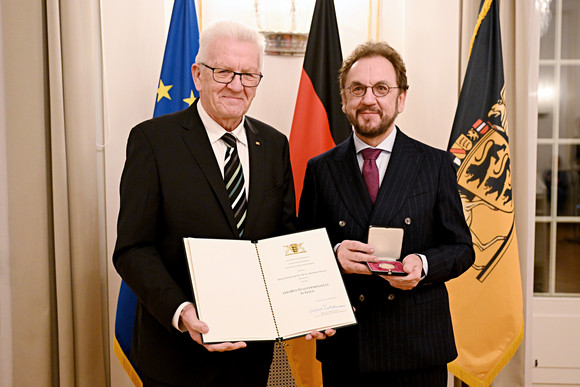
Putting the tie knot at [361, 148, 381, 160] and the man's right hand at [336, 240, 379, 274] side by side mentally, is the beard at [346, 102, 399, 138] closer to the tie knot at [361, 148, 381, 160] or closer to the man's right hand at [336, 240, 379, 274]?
the tie knot at [361, 148, 381, 160]

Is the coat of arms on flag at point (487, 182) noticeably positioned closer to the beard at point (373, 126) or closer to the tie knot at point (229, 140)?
the beard at point (373, 126)

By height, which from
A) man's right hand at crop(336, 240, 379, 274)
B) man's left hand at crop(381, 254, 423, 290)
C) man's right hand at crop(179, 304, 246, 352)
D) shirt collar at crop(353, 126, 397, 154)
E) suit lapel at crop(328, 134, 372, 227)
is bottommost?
man's right hand at crop(179, 304, 246, 352)

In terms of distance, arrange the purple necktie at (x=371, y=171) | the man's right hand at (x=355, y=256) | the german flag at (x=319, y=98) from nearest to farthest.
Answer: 1. the man's right hand at (x=355, y=256)
2. the purple necktie at (x=371, y=171)
3. the german flag at (x=319, y=98)

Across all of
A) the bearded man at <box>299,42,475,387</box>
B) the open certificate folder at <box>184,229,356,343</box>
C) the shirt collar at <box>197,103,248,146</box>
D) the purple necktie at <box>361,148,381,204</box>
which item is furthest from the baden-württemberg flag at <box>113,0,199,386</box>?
the open certificate folder at <box>184,229,356,343</box>

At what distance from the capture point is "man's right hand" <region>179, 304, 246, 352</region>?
4.37ft

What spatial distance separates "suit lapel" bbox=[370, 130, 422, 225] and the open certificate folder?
26 centimetres

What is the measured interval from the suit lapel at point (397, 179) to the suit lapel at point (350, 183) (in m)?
0.04

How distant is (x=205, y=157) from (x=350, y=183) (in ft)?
1.80

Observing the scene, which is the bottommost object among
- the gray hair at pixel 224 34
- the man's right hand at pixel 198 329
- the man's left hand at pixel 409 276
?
the man's right hand at pixel 198 329

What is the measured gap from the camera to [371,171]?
71.5 inches

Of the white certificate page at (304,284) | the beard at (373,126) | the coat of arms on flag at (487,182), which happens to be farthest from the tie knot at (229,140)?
the coat of arms on flag at (487,182)

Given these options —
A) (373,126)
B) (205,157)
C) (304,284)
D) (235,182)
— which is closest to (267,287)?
(304,284)

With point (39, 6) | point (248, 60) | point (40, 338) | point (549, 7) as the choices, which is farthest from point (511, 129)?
point (40, 338)

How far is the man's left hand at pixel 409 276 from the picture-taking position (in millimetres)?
1556
